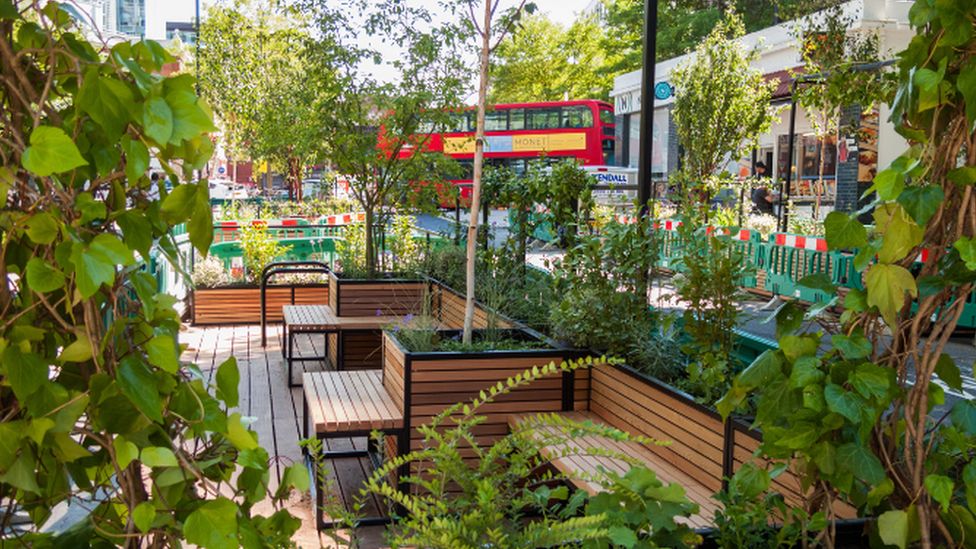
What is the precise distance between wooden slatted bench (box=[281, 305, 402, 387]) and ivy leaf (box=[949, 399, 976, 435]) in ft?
17.8

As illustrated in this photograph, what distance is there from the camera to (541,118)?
3262 centimetres

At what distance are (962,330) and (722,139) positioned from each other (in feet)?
25.8

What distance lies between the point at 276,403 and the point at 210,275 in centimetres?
423

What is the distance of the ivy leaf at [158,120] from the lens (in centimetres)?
119

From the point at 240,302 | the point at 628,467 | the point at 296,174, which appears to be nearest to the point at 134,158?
the point at 628,467

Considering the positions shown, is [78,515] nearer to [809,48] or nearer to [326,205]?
[809,48]

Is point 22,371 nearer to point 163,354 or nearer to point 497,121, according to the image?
point 163,354

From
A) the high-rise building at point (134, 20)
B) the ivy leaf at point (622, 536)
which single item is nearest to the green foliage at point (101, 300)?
the high-rise building at point (134, 20)

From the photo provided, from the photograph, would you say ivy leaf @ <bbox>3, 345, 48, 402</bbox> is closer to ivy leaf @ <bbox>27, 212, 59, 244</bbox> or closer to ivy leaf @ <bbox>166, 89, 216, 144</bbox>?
ivy leaf @ <bbox>27, 212, 59, 244</bbox>

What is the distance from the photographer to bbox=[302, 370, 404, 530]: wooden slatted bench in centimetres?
488

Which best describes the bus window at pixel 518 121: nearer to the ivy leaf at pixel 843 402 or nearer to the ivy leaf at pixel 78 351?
the ivy leaf at pixel 843 402

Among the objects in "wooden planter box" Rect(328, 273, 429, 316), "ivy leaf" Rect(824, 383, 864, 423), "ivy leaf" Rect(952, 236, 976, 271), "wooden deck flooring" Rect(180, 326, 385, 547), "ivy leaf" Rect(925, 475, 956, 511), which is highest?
"ivy leaf" Rect(952, 236, 976, 271)

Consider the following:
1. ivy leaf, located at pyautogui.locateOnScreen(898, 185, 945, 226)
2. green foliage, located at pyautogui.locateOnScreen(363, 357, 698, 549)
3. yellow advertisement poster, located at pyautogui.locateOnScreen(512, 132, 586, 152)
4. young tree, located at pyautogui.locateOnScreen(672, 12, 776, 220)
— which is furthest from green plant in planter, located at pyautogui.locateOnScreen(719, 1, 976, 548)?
yellow advertisement poster, located at pyautogui.locateOnScreen(512, 132, 586, 152)

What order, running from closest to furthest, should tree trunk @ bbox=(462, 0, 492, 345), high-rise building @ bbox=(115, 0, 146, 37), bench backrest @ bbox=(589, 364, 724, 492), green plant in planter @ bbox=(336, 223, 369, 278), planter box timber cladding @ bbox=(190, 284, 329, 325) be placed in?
1. high-rise building @ bbox=(115, 0, 146, 37)
2. bench backrest @ bbox=(589, 364, 724, 492)
3. tree trunk @ bbox=(462, 0, 492, 345)
4. green plant in planter @ bbox=(336, 223, 369, 278)
5. planter box timber cladding @ bbox=(190, 284, 329, 325)
